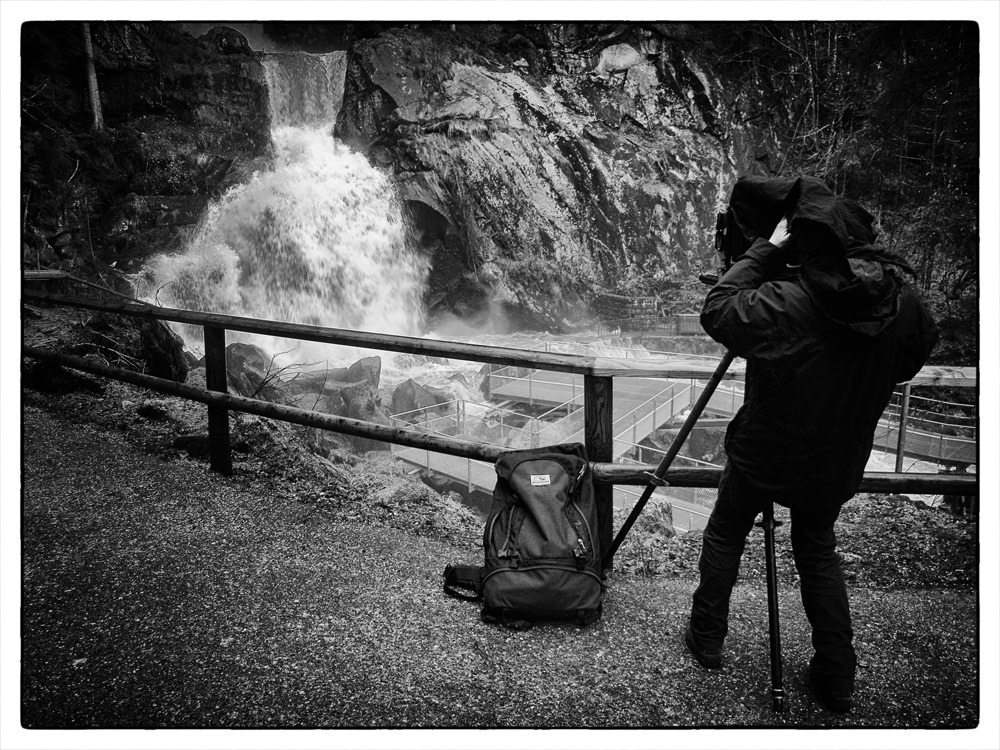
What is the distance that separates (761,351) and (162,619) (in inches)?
70.1

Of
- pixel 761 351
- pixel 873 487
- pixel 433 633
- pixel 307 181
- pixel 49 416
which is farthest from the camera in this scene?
pixel 307 181

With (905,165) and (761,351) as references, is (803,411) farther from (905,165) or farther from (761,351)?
(905,165)

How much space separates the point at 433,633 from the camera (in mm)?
1706

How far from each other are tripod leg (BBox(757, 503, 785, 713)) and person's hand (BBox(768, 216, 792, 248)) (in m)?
0.64

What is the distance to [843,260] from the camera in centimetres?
121

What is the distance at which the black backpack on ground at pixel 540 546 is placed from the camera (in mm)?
1705

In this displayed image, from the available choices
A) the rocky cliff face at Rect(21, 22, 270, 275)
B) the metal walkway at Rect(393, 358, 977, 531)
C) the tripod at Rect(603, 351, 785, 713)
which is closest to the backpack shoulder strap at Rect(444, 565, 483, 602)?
the tripod at Rect(603, 351, 785, 713)

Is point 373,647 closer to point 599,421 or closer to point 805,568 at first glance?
point 599,421

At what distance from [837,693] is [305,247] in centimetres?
496

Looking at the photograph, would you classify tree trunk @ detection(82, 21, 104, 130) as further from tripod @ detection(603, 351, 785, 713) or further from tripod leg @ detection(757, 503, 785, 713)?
tripod leg @ detection(757, 503, 785, 713)

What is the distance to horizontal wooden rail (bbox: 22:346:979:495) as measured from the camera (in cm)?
185

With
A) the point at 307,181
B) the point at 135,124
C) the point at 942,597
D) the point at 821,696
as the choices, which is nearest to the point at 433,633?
the point at 821,696

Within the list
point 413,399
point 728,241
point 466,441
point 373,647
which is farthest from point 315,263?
point 728,241

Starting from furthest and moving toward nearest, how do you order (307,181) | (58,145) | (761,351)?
(307,181), (58,145), (761,351)
